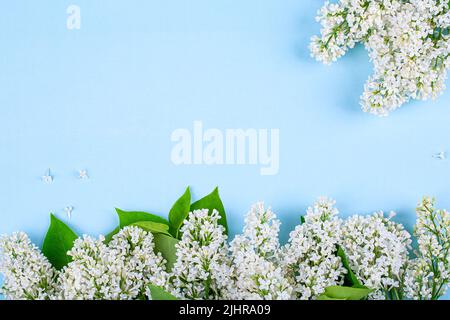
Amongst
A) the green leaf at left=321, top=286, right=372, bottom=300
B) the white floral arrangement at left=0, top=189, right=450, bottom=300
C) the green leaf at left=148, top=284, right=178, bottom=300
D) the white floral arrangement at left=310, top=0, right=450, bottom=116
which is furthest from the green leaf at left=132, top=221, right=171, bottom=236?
the white floral arrangement at left=310, top=0, right=450, bottom=116

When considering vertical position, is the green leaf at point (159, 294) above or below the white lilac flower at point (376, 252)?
below

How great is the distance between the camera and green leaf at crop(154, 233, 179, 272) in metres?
1.17

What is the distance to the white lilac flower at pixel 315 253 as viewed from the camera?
1.10m

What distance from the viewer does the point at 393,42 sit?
113 cm

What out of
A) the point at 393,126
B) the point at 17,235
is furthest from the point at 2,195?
the point at 393,126

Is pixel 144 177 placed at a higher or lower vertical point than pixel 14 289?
higher

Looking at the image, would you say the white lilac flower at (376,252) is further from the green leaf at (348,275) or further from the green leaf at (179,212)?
the green leaf at (179,212)

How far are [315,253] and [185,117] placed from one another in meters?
0.36

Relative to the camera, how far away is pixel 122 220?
120 cm

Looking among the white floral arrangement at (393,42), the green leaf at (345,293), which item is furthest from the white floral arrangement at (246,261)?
the white floral arrangement at (393,42)

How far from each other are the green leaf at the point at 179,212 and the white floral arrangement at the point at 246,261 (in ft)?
0.08

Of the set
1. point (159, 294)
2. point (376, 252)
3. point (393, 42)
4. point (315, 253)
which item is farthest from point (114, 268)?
point (393, 42)
